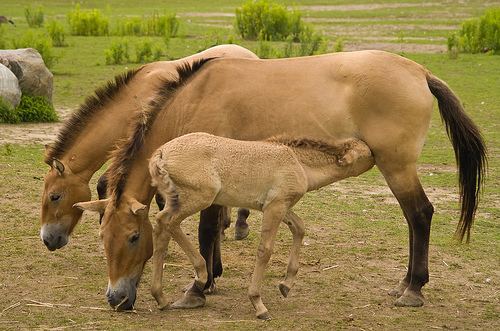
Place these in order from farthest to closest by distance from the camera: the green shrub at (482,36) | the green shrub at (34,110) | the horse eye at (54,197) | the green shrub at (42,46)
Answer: the green shrub at (482,36)
the green shrub at (42,46)
the green shrub at (34,110)
the horse eye at (54,197)

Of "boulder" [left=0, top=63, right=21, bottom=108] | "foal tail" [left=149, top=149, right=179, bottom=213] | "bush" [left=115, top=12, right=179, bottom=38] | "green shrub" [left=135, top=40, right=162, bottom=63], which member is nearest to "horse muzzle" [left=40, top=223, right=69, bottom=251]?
"foal tail" [left=149, top=149, right=179, bottom=213]

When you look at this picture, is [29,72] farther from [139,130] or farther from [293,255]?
[293,255]

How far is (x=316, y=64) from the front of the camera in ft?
24.5

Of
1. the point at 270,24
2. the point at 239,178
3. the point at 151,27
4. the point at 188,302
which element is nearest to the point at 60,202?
the point at 188,302

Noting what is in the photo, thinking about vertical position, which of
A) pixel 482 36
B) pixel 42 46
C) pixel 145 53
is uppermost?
pixel 482 36

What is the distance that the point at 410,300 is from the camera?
23.5ft

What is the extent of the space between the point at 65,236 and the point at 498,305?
3.48 meters

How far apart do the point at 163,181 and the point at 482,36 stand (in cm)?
1792

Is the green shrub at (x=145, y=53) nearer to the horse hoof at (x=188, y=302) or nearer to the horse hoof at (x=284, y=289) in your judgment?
the horse hoof at (x=188, y=302)

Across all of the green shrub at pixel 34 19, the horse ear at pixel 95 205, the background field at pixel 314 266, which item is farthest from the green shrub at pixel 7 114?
the green shrub at pixel 34 19

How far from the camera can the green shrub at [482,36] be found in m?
22.8

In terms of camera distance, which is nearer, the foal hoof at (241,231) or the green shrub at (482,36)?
the foal hoof at (241,231)

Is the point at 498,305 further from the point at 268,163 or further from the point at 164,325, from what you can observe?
the point at 164,325

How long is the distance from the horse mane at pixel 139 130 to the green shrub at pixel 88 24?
65.7 feet
